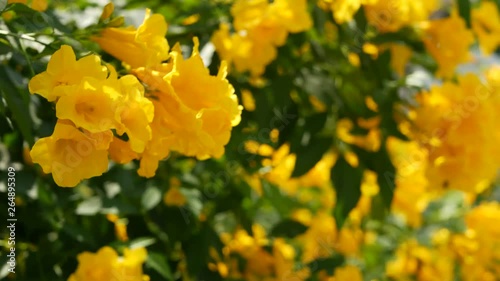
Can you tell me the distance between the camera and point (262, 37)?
1.34 m

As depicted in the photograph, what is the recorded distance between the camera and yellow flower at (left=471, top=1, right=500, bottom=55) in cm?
170

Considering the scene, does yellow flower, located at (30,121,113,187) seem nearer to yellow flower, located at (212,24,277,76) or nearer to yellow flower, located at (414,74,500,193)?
yellow flower, located at (212,24,277,76)

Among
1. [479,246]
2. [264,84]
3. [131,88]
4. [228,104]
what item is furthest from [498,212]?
[131,88]

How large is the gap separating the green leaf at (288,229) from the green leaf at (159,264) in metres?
0.35

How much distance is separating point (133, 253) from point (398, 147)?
101 cm

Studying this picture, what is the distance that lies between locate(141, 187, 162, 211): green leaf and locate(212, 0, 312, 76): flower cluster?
24 cm

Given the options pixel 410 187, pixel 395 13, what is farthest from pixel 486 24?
pixel 410 187

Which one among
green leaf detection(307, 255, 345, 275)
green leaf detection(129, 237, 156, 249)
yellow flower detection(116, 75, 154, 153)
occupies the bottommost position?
green leaf detection(129, 237, 156, 249)

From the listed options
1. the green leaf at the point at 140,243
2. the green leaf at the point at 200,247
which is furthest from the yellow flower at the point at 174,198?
the green leaf at the point at 140,243

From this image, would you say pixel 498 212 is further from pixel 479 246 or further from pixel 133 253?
pixel 133 253

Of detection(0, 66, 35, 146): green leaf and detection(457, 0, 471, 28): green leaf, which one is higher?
detection(457, 0, 471, 28): green leaf

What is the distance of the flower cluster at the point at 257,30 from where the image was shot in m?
1.29

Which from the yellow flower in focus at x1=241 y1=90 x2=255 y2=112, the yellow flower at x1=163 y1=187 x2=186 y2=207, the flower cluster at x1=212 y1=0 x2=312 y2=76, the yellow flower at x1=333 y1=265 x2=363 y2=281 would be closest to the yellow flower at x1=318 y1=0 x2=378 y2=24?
the flower cluster at x1=212 y1=0 x2=312 y2=76

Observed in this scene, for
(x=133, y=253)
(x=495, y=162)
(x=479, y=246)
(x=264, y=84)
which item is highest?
(x=495, y=162)
